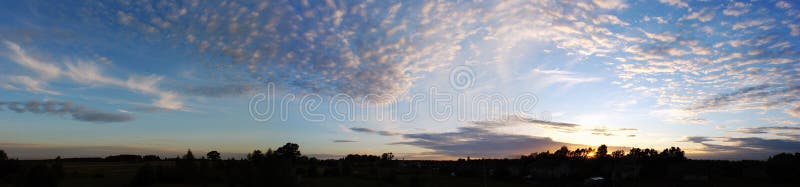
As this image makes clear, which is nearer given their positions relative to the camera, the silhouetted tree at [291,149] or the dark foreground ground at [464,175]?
the dark foreground ground at [464,175]

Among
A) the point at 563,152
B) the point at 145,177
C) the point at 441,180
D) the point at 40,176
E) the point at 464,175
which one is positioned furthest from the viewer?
the point at 563,152

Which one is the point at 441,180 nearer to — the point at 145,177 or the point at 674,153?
the point at 145,177

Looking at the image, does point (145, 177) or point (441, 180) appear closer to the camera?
point (145, 177)

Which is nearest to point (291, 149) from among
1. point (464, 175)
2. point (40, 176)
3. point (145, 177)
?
point (464, 175)

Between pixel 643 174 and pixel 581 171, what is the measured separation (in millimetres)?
11245

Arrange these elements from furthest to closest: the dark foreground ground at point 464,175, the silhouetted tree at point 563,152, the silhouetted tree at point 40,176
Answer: the silhouetted tree at point 563,152 < the dark foreground ground at point 464,175 < the silhouetted tree at point 40,176

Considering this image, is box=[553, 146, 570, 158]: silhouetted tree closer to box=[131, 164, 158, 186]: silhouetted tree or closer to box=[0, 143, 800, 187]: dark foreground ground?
box=[0, 143, 800, 187]: dark foreground ground

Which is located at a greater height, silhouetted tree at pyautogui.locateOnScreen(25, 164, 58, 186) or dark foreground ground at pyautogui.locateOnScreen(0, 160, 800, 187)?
silhouetted tree at pyautogui.locateOnScreen(25, 164, 58, 186)

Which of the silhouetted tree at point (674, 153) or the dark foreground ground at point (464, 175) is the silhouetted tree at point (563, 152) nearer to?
the silhouetted tree at point (674, 153)

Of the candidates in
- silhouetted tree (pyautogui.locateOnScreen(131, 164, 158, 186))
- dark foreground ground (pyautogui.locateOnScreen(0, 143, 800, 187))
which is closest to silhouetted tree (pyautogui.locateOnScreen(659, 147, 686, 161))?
dark foreground ground (pyautogui.locateOnScreen(0, 143, 800, 187))

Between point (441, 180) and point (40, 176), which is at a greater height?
point (40, 176)

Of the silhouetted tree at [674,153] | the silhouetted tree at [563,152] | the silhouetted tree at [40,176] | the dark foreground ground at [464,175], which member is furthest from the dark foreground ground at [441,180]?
the silhouetted tree at [563,152]

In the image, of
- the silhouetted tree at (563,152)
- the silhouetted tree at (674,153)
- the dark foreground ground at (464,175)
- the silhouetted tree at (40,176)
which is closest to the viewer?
the silhouetted tree at (40,176)

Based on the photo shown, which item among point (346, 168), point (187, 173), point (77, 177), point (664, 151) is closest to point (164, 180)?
point (187, 173)
